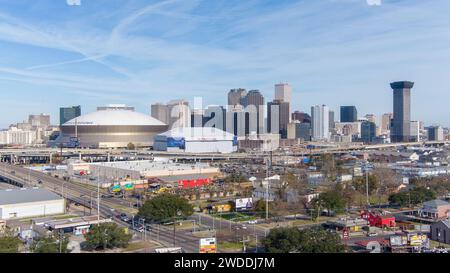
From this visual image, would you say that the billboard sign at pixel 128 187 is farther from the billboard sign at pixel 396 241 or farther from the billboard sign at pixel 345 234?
the billboard sign at pixel 396 241

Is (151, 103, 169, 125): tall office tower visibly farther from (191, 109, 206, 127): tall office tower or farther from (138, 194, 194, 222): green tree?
(138, 194, 194, 222): green tree

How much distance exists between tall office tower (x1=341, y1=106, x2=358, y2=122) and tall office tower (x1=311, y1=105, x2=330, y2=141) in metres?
7.02

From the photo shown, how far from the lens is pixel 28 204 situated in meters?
5.80

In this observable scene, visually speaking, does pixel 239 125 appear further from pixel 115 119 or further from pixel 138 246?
pixel 138 246

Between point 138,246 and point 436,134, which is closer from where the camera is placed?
point 138,246

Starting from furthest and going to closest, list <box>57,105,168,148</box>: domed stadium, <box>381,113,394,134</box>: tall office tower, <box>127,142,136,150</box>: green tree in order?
<box>381,113,394,134</box>: tall office tower < <box>57,105,168,148</box>: domed stadium < <box>127,142,136,150</box>: green tree

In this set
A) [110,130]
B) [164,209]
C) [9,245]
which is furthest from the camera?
[110,130]

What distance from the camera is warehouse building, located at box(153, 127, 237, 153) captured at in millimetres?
16562

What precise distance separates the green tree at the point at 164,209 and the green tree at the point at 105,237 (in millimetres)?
1069

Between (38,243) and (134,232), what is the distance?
4.54 ft

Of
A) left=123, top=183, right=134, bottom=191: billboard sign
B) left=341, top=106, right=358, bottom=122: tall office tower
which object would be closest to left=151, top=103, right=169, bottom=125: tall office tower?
left=341, top=106, right=358, bottom=122: tall office tower

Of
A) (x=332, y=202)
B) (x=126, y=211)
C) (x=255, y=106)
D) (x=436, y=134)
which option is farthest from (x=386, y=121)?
(x=126, y=211)

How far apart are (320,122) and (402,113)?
18.3 feet

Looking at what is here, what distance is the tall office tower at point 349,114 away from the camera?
3631 cm
